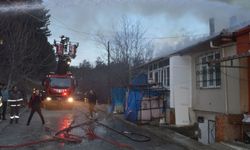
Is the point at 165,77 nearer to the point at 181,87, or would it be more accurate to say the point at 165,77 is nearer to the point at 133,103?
the point at 133,103

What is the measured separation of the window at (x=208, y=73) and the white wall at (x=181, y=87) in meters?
0.66

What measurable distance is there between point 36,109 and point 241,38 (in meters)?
10.7

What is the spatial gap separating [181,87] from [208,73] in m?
2.17

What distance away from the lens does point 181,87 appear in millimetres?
19094

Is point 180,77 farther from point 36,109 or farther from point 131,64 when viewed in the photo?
point 131,64

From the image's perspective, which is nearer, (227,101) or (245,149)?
(245,149)

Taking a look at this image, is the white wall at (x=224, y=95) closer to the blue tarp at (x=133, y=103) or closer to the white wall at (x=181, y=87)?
the white wall at (x=181, y=87)

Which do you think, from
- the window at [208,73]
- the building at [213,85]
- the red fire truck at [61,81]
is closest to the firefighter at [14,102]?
the building at [213,85]

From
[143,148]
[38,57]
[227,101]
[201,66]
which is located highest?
[38,57]

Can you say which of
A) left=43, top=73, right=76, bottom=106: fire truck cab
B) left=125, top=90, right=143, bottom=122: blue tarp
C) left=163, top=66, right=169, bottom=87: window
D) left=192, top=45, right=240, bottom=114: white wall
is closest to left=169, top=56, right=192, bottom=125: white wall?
left=192, top=45, right=240, bottom=114: white wall

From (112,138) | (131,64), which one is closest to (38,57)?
(131,64)

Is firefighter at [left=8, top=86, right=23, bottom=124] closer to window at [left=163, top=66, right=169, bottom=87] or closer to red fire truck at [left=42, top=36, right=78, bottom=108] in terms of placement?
window at [left=163, top=66, right=169, bottom=87]

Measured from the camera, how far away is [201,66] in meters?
18.1

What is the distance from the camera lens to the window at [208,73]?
16.3 metres
